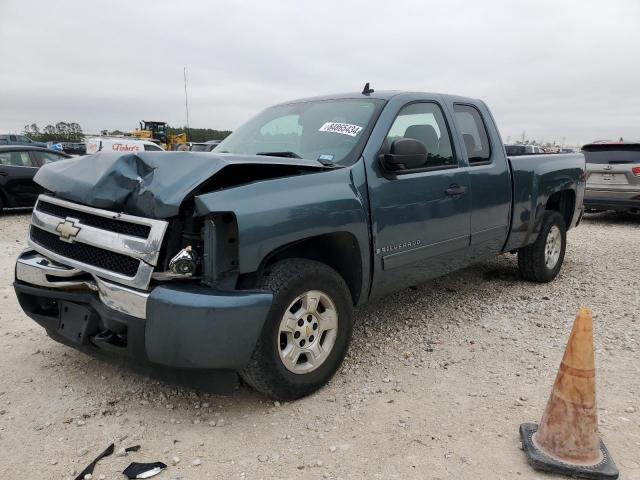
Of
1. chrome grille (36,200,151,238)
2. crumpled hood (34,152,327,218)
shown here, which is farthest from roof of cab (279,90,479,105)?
chrome grille (36,200,151,238)

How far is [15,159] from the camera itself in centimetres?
1036

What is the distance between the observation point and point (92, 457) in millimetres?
2508

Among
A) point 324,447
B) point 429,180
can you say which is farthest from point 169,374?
point 429,180

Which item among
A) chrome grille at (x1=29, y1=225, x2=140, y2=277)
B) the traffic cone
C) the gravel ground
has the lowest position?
the gravel ground

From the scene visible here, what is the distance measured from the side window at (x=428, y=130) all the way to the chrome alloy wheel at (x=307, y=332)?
4.52 feet

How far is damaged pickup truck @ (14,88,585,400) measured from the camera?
99.5 inches

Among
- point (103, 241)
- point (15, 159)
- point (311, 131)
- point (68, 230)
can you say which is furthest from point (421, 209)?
point (15, 159)

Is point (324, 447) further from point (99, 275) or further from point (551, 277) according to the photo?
point (551, 277)

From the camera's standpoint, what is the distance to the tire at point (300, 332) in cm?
275

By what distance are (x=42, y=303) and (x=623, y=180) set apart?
1021 cm

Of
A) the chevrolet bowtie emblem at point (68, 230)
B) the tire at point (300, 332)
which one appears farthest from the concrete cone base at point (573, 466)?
the chevrolet bowtie emblem at point (68, 230)

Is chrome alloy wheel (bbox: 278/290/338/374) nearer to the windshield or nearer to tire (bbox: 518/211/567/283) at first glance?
the windshield

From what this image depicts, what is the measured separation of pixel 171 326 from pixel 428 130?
8.42ft

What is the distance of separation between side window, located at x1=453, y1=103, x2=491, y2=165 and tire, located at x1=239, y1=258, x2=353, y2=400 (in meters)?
1.99
